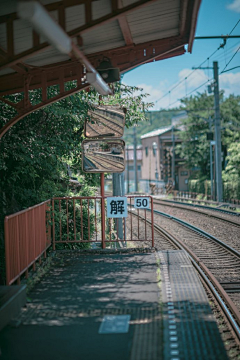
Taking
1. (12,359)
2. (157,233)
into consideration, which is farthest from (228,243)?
(12,359)

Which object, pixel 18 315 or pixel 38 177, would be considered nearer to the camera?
pixel 18 315

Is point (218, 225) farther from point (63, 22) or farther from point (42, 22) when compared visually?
point (42, 22)

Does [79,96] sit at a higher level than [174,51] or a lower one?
lower

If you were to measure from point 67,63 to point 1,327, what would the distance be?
16.0 feet

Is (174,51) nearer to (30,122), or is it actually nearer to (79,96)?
(79,96)

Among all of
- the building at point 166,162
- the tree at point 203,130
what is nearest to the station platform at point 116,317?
the tree at point 203,130

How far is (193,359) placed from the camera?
13.5 ft

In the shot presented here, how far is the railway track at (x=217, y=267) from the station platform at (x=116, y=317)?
72 cm

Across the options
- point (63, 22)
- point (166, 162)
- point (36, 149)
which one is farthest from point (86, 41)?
point (166, 162)

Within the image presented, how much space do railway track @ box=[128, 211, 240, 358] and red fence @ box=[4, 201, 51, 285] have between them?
3096 millimetres

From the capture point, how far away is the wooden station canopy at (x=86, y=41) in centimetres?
599

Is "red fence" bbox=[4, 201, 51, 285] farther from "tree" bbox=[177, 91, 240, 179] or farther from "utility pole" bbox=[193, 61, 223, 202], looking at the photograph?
"tree" bbox=[177, 91, 240, 179]

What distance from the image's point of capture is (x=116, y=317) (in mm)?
5305

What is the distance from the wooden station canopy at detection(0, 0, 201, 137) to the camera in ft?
19.7
